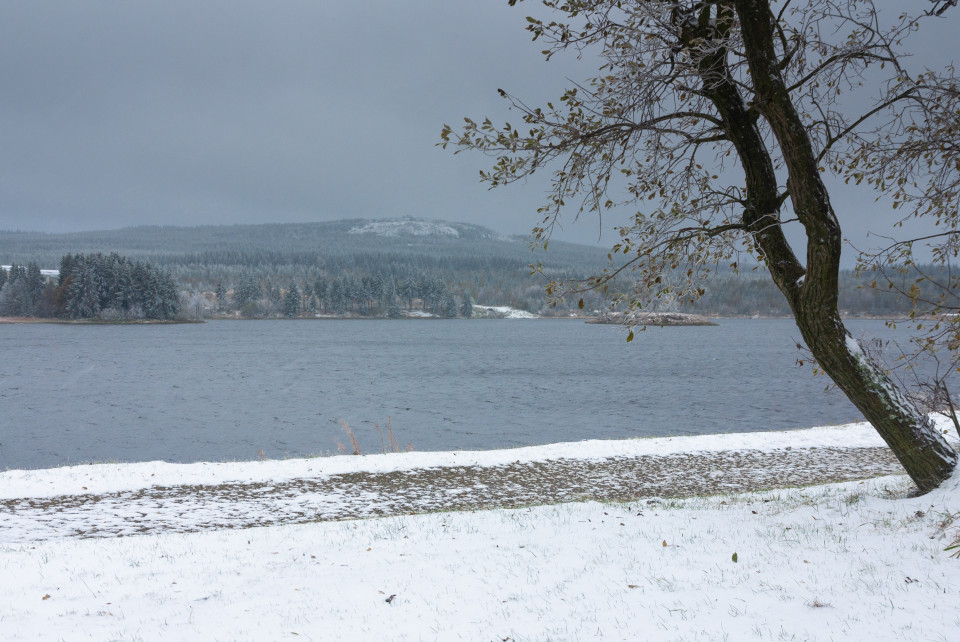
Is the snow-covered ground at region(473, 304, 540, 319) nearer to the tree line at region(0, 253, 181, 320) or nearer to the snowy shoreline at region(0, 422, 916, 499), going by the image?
the tree line at region(0, 253, 181, 320)

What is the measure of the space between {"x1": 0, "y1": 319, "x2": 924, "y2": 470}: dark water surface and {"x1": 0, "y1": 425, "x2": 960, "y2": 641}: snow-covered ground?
15.6 meters

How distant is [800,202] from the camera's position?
6.79 m

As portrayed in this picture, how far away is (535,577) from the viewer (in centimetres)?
568

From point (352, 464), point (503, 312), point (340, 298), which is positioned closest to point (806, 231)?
point (352, 464)

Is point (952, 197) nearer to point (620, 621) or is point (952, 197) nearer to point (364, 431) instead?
point (620, 621)

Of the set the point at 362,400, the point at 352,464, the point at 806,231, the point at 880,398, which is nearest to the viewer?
the point at 806,231

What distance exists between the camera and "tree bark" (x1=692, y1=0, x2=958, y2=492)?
6668mm

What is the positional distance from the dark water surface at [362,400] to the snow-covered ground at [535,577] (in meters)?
15.6

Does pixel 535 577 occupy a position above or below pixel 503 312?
above

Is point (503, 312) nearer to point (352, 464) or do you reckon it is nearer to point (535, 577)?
point (352, 464)

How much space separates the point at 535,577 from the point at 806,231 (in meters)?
4.82

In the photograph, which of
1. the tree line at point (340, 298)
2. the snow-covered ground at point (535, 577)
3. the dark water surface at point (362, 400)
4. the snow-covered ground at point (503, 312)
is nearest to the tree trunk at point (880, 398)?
the snow-covered ground at point (535, 577)

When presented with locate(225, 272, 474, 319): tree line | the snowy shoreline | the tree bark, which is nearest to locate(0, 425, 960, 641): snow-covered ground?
the tree bark

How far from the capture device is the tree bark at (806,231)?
21.9 ft
